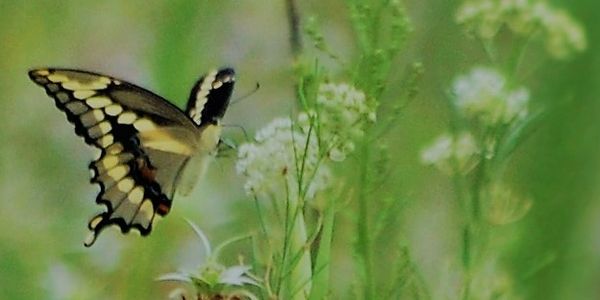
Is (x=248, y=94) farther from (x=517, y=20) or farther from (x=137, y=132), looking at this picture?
(x=517, y=20)

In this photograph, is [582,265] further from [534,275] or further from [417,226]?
[417,226]

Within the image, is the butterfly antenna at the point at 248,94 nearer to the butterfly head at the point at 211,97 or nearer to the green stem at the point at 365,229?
the butterfly head at the point at 211,97

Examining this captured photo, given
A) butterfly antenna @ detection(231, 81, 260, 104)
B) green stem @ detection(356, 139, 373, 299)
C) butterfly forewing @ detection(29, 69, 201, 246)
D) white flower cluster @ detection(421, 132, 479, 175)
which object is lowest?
green stem @ detection(356, 139, 373, 299)

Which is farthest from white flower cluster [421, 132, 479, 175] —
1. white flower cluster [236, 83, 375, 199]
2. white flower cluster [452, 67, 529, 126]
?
white flower cluster [236, 83, 375, 199]

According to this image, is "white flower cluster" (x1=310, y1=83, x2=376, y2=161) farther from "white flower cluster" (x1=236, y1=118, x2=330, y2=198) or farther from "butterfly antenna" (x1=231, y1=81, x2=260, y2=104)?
"butterfly antenna" (x1=231, y1=81, x2=260, y2=104)

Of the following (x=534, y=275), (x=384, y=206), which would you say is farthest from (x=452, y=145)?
(x=534, y=275)

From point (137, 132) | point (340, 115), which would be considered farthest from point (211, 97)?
point (340, 115)
